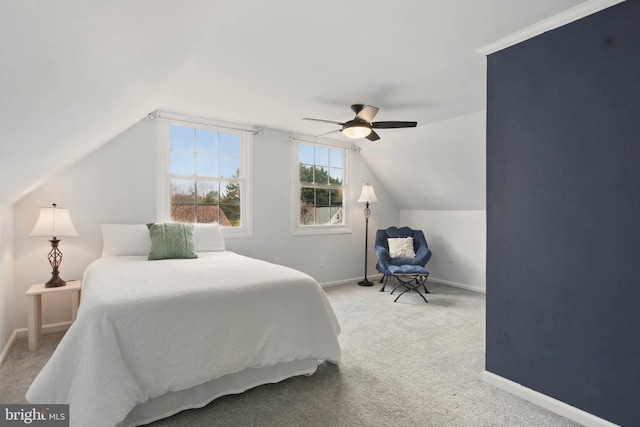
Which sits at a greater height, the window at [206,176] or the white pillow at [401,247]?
the window at [206,176]

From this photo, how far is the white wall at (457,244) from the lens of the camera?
5.07 metres

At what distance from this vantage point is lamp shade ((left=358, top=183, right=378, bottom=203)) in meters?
5.38

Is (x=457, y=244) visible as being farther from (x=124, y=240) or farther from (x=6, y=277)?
(x=6, y=277)

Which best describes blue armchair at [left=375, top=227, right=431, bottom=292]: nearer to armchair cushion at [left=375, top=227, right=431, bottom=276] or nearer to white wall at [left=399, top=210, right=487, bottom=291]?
armchair cushion at [left=375, top=227, right=431, bottom=276]

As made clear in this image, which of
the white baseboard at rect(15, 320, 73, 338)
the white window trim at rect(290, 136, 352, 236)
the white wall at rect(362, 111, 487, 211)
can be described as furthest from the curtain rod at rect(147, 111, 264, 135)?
the white baseboard at rect(15, 320, 73, 338)

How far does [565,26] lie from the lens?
6.66ft

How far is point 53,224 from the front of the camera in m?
3.00

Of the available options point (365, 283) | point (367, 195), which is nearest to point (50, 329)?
point (365, 283)

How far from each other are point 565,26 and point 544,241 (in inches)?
51.6

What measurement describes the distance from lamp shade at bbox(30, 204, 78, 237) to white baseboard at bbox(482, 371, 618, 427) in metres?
3.67

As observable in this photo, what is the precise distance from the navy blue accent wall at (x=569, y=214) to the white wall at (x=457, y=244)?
9.49 feet

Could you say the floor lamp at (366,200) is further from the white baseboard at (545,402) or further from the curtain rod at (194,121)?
the white baseboard at (545,402)

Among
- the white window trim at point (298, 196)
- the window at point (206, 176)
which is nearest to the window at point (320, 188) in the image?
the white window trim at point (298, 196)

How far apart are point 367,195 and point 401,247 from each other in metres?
0.98
